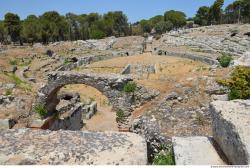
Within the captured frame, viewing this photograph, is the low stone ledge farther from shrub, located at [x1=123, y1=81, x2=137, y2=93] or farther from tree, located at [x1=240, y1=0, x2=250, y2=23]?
tree, located at [x1=240, y1=0, x2=250, y2=23]

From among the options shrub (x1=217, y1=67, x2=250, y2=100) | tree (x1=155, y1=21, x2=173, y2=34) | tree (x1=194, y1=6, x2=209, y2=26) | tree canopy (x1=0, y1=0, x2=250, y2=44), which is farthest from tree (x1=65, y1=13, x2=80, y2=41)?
shrub (x1=217, y1=67, x2=250, y2=100)

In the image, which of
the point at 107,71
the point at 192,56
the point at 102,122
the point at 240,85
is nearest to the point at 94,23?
the point at 192,56

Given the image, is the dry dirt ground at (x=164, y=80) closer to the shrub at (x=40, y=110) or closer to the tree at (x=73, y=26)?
the shrub at (x=40, y=110)

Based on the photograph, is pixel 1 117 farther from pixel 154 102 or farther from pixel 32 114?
pixel 154 102

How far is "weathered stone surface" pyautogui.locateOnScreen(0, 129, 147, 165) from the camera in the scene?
6.10 meters

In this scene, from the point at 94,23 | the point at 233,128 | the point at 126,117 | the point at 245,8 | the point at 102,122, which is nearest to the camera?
the point at 233,128

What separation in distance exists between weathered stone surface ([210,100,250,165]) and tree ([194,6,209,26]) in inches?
3811

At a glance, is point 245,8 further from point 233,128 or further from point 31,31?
point 233,128

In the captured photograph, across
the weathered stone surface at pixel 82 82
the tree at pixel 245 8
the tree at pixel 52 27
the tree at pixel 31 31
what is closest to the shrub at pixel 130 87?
the weathered stone surface at pixel 82 82

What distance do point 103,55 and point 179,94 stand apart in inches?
1335

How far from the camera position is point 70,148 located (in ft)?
21.4

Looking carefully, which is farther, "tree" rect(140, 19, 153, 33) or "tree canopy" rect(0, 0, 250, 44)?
"tree" rect(140, 19, 153, 33)

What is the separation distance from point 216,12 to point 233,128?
91411 millimetres

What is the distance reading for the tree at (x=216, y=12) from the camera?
8962 cm
